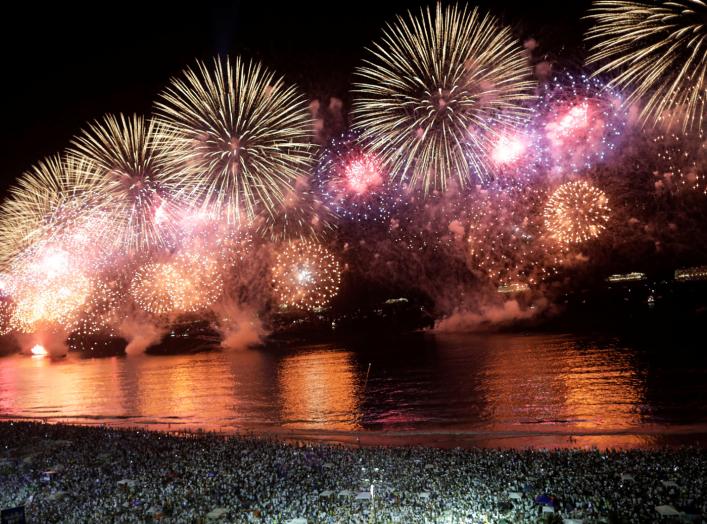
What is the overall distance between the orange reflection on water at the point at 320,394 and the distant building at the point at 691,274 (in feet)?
269

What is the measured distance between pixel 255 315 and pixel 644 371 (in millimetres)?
59824

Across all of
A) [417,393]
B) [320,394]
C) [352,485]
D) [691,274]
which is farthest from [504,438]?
[691,274]

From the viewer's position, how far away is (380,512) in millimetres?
11016

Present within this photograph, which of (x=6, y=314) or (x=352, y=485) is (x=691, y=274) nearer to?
(x=352, y=485)

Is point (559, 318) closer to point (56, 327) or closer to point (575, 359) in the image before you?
point (575, 359)

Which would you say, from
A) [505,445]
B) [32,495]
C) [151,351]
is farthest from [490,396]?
[151,351]

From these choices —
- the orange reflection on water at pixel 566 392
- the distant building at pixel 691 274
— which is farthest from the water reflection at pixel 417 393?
the distant building at pixel 691 274

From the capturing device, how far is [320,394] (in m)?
32.0

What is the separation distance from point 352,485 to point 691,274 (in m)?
113

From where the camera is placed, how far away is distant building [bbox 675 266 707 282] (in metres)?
102

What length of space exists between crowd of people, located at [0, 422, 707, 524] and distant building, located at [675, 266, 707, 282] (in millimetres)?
104900

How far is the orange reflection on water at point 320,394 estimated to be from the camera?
79.4ft

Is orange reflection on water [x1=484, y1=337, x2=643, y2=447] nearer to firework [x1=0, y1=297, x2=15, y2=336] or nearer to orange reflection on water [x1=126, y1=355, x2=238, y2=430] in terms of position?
orange reflection on water [x1=126, y1=355, x2=238, y2=430]

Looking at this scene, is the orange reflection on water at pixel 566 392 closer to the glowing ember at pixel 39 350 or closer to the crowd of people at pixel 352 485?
the crowd of people at pixel 352 485
